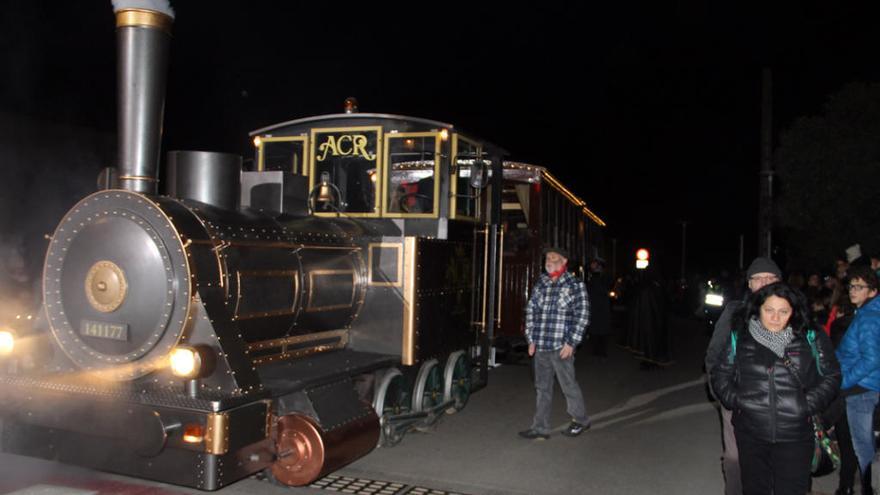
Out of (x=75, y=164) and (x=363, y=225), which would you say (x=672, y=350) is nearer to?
(x=363, y=225)

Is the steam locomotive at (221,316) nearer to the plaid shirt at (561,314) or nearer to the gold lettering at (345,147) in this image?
the gold lettering at (345,147)

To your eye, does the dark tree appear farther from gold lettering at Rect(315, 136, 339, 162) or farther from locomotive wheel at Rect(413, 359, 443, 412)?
gold lettering at Rect(315, 136, 339, 162)

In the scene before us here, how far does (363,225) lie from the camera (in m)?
6.36

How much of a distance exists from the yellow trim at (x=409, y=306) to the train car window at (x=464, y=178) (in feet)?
2.80

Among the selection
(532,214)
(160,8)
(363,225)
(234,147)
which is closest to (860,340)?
(363,225)

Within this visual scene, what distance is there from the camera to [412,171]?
6500 mm

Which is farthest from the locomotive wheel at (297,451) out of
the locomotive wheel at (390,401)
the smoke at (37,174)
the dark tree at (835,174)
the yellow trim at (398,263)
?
the dark tree at (835,174)

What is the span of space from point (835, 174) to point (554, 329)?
9614 mm

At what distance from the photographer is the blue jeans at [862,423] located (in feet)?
15.9

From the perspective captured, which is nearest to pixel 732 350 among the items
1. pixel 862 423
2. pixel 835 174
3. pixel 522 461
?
pixel 862 423

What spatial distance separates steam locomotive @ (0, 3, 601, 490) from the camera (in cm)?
398

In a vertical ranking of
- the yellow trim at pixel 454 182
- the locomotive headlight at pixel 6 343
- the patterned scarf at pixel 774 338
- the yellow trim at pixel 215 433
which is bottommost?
the yellow trim at pixel 215 433

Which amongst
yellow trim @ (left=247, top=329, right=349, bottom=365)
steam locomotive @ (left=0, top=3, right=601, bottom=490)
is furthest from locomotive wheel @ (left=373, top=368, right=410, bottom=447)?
yellow trim @ (left=247, top=329, right=349, bottom=365)

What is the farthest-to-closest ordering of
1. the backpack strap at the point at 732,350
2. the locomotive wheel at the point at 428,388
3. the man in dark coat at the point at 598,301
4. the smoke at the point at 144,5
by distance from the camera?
the man in dark coat at the point at 598,301 < the locomotive wheel at the point at 428,388 < the smoke at the point at 144,5 < the backpack strap at the point at 732,350
